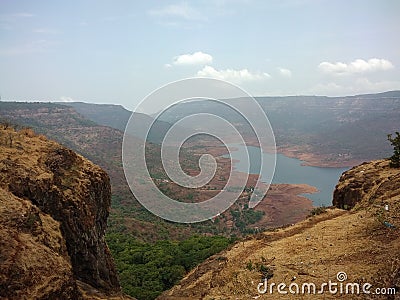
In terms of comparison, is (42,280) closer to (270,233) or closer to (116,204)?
(270,233)

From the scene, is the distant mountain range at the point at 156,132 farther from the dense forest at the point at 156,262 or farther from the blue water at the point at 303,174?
the dense forest at the point at 156,262

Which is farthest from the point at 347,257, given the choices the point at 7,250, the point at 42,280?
the point at 7,250

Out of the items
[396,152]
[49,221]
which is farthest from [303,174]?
[49,221]

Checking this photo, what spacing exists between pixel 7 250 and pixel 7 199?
5.07 feet

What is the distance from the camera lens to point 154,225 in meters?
45.3

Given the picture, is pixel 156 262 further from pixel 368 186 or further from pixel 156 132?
pixel 156 132

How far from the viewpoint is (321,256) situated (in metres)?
8.88

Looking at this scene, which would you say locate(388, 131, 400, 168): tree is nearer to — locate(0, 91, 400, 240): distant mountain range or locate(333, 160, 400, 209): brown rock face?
locate(333, 160, 400, 209): brown rock face

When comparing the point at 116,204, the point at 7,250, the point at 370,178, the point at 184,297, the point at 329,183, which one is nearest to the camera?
the point at 7,250

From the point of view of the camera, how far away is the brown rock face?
11.8 metres
